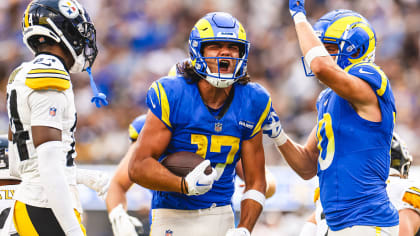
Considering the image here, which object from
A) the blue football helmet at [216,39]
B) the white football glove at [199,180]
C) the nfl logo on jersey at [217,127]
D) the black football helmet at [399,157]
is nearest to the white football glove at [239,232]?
the white football glove at [199,180]

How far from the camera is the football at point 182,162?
3.20 m

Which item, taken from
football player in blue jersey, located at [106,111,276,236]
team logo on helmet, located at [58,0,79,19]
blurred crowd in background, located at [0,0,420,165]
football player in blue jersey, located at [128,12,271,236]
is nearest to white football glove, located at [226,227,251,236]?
football player in blue jersey, located at [128,12,271,236]

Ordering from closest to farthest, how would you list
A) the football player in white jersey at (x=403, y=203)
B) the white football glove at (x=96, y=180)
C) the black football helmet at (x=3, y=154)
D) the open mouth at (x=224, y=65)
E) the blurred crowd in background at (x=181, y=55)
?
the open mouth at (x=224, y=65)
the football player in white jersey at (x=403, y=203)
the white football glove at (x=96, y=180)
the black football helmet at (x=3, y=154)
the blurred crowd in background at (x=181, y=55)

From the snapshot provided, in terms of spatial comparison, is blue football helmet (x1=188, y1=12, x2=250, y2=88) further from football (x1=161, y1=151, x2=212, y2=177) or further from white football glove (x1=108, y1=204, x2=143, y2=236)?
white football glove (x1=108, y1=204, x2=143, y2=236)

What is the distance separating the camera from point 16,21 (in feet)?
29.3

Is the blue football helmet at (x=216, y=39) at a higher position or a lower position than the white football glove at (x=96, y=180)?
higher

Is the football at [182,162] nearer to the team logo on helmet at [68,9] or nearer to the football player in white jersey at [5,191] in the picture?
the team logo on helmet at [68,9]

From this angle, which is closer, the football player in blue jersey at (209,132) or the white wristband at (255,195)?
the football player in blue jersey at (209,132)

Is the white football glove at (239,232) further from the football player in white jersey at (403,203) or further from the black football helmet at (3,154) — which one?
the black football helmet at (3,154)

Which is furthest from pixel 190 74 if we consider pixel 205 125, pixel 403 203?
pixel 403 203

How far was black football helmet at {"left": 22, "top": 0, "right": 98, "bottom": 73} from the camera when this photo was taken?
306 centimetres

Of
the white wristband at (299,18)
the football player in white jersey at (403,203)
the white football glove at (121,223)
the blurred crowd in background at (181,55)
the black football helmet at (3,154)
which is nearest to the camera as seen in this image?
the white wristband at (299,18)

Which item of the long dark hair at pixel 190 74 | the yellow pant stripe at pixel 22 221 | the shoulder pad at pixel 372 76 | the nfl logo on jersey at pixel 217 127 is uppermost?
the shoulder pad at pixel 372 76

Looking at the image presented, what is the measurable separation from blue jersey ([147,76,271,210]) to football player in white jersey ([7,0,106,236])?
21.5 inches
